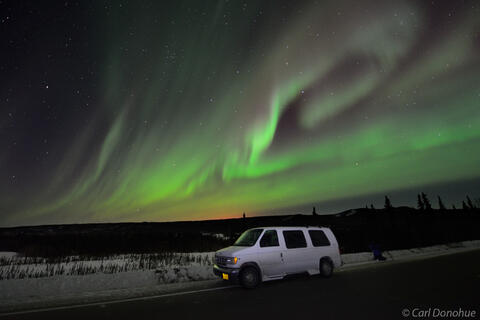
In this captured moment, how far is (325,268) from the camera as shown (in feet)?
33.5

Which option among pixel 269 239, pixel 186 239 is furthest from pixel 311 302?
pixel 186 239

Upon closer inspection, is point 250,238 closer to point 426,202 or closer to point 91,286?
point 91,286

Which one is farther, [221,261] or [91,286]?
[91,286]

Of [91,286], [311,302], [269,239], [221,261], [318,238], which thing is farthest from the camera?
[318,238]

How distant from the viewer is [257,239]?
368 inches

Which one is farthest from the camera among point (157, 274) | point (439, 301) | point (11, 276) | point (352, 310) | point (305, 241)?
point (11, 276)

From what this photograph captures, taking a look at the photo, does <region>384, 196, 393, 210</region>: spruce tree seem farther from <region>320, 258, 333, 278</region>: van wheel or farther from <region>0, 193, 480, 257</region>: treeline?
<region>320, 258, 333, 278</region>: van wheel

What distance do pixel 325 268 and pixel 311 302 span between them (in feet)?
13.3

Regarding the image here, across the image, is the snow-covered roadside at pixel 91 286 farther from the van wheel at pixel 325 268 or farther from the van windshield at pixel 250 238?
the van wheel at pixel 325 268

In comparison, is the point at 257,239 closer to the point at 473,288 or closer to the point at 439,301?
the point at 439,301

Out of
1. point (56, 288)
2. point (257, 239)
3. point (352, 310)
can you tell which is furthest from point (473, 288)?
point (56, 288)

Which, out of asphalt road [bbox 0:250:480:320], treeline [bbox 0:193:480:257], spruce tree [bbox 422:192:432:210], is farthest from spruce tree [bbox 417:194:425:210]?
asphalt road [bbox 0:250:480:320]

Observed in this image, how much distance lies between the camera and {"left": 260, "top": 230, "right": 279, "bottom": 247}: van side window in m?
9.37

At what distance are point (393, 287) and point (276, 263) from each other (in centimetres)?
347
